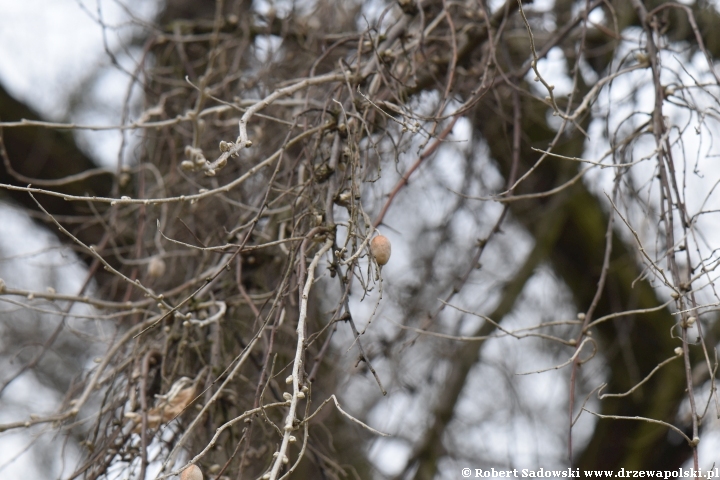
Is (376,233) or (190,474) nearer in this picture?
(190,474)

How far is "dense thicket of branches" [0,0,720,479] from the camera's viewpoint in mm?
1273

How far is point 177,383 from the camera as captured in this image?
1301mm

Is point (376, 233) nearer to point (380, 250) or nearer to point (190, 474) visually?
point (380, 250)

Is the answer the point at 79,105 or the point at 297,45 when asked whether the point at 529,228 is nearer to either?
the point at 297,45

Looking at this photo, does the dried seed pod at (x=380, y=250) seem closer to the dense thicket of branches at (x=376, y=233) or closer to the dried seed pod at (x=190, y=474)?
the dense thicket of branches at (x=376, y=233)

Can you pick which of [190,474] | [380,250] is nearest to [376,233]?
[380,250]

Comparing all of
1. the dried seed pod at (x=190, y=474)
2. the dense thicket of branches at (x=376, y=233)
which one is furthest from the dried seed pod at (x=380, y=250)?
the dried seed pod at (x=190, y=474)

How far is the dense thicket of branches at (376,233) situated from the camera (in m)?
1.27

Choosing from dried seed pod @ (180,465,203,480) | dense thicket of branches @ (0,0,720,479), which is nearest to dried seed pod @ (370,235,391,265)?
dense thicket of branches @ (0,0,720,479)

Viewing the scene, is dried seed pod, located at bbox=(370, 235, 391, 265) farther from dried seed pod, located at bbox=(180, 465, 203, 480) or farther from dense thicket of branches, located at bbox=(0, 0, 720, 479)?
dried seed pod, located at bbox=(180, 465, 203, 480)

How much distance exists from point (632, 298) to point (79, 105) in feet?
8.60

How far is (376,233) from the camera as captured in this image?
1.19 metres

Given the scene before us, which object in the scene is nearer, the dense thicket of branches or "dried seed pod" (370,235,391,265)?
"dried seed pod" (370,235,391,265)

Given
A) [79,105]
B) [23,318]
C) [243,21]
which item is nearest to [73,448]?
[23,318]
